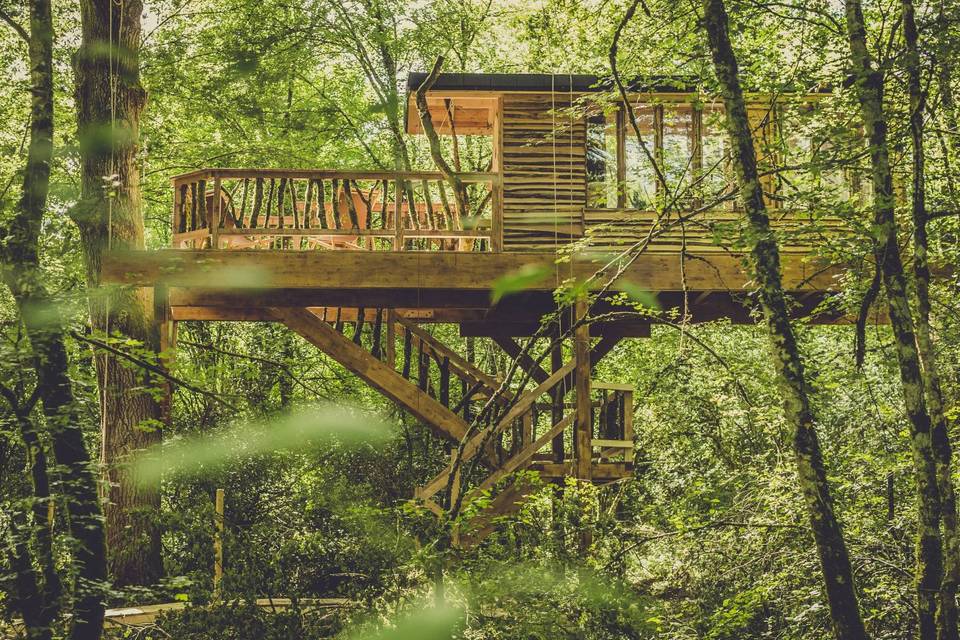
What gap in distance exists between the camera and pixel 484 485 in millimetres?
9750

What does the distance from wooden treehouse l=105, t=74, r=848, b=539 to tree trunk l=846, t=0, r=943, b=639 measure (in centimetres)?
359

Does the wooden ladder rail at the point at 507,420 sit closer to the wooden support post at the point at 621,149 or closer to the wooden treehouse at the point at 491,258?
the wooden treehouse at the point at 491,258

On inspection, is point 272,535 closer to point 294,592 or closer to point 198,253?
point 294,592

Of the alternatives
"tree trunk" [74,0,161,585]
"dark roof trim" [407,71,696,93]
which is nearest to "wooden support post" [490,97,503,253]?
"dark roof trim" [407,71,696,93]

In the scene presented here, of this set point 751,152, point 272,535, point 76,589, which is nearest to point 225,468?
point 272,535

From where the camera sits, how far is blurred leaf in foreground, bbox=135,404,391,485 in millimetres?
10250

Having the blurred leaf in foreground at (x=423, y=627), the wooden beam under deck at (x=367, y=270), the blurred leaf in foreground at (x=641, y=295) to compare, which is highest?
the wooden beam under deck at (x=367, y=270)

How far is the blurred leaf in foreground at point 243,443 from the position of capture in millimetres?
10250

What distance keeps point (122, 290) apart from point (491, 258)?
400 cm

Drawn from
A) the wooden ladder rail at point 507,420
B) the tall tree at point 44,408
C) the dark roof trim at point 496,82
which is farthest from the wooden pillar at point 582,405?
the tall tree at point 44,408

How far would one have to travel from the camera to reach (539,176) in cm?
1148

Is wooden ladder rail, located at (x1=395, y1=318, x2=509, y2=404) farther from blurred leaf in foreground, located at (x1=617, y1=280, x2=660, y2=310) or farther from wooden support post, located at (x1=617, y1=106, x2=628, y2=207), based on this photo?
blurred leaf in foreground, located at (x1=617, y1=280, x2=660, y2=310)

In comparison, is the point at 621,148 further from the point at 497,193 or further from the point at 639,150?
the point at 497,193

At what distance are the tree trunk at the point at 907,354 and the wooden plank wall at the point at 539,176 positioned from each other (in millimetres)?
5743
